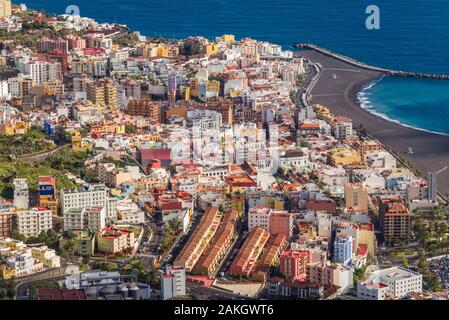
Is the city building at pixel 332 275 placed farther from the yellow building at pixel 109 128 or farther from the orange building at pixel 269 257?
the yellow building at pixel 109 128

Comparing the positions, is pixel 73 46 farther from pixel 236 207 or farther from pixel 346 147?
pixel 236 207

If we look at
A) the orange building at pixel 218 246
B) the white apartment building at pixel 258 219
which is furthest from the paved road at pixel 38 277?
the white apartment building at pixel 258 219

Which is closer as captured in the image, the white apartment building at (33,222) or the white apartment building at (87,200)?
the white apartment building at (33,222)

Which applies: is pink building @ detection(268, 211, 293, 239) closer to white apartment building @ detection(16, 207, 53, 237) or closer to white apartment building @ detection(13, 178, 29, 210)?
white apartment building @ detection(16, 207, 53, 237)

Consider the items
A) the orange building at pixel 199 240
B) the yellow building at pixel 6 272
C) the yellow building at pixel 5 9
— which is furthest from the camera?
the yellow building at pixel 5 9

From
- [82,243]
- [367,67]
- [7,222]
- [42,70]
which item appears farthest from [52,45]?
[82,243]

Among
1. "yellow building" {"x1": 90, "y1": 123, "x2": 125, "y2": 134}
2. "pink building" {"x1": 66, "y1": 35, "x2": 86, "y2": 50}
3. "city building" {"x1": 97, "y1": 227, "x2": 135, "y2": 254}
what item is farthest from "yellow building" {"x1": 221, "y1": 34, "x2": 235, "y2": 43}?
"city building" {"x1": 97, "y1": 227, "x2": 135, "y2": 254}

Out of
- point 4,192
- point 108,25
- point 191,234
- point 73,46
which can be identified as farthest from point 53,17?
point 191,234
